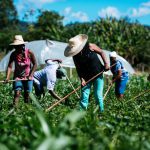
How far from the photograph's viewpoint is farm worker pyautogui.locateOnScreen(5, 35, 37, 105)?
35.4ft

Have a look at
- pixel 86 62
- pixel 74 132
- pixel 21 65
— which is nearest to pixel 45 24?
pixel 21 65

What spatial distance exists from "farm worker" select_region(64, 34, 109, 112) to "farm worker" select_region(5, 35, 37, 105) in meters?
1.18

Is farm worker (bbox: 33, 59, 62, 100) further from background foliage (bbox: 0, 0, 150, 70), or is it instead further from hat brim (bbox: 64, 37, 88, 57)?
background foliage (bbox: 0, 0, 150, 70)

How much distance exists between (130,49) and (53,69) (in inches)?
1394

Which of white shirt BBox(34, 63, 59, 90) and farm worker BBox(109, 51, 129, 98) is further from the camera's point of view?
white shirt BBox(34, 63, 59, 90)

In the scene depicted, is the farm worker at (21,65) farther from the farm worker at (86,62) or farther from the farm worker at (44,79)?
the farm worker at (44,79)

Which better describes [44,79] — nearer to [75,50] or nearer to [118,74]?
[118,74]

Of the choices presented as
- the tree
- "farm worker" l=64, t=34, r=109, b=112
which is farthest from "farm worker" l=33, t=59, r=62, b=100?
the tree

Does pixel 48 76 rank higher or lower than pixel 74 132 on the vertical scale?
lower

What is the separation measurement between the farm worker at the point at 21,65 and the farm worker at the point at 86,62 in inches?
46.3

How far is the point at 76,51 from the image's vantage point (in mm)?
9625

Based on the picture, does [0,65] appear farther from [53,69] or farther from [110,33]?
[110,33]

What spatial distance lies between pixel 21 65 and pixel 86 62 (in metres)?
1.78

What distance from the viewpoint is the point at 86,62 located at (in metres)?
9.87
